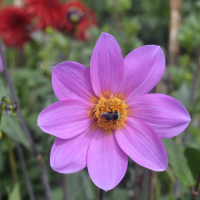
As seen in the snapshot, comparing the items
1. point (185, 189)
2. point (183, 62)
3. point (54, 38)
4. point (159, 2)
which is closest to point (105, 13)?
point (159, 2)

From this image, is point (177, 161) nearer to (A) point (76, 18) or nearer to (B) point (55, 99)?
(B) point (55, 99)

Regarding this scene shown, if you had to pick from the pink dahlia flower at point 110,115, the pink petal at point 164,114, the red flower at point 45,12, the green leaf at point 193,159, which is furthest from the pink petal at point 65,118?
the red flower at point 45,12

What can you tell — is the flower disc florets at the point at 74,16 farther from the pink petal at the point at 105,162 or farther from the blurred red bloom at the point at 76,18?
the pink petal at the point at 105,162

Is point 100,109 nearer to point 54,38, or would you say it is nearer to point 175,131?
point 175,131

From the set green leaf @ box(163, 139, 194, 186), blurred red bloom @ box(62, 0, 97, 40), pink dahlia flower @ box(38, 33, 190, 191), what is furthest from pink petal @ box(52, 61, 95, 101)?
blurred red bloom @ box(62, 0, 97, 40)

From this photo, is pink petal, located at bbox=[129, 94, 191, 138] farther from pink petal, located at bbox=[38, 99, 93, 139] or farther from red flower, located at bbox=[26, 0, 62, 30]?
red flower, located at bbox=[26, 0, 62, 30]

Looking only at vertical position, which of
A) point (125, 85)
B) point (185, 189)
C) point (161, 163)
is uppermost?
point (125, 85)
